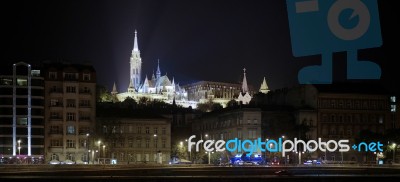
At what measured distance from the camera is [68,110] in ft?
387

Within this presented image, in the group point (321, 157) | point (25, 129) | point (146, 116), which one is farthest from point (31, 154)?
point (321, 157)

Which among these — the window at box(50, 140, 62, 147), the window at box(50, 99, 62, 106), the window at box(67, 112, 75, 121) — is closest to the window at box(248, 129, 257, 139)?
the window at box(67, 112, 75, 121)

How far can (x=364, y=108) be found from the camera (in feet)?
446

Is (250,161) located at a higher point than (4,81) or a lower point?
lower

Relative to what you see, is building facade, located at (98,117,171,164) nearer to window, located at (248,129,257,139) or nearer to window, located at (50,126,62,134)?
window, located at (50,126,62,134)

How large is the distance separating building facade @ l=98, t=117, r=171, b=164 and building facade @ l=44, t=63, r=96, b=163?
3.65m

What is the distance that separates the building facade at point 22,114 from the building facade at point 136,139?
10662 millimetres

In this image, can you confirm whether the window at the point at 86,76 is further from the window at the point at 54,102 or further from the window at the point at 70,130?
the window at the point at 70,130

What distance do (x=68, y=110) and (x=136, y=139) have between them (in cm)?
1373

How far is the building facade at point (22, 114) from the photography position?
113 m

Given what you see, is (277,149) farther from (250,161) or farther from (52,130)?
(52,130)

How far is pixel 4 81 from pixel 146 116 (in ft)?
86.2

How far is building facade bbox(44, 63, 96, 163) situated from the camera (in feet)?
380

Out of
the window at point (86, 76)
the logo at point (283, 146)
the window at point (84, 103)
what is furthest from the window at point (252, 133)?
the window at point (86, 76)
